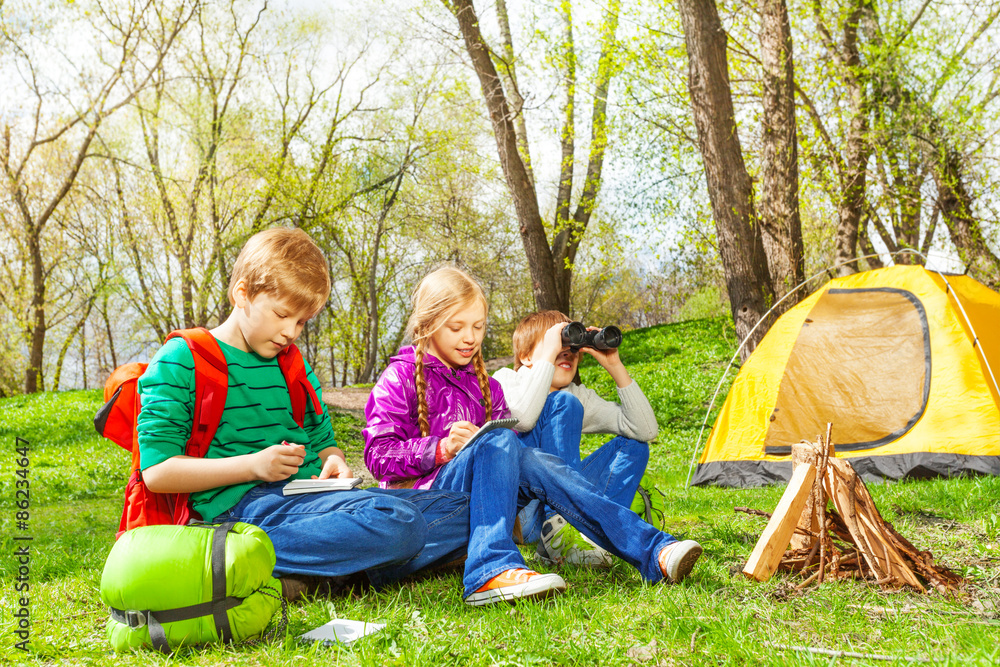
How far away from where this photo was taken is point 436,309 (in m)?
2.52

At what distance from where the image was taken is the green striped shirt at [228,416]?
1928mm

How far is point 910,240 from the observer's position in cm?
1128

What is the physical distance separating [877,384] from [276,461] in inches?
162

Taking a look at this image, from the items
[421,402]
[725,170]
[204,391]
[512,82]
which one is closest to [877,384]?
[725,170]

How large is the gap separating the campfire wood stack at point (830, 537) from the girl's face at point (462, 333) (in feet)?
3.64

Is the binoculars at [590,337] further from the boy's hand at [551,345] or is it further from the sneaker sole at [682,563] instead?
the sneaker sole at [682,563]

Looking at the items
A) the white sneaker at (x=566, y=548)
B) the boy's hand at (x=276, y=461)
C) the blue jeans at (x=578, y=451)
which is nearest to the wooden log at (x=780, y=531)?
the white sneaker at (x=566, y=548)

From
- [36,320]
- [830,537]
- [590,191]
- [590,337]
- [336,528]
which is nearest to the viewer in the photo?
[336,528]

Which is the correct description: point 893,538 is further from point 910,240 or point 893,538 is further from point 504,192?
point 504,192

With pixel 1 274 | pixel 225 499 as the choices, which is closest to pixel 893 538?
pixel 225 499

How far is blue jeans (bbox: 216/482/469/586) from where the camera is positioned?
2.00m

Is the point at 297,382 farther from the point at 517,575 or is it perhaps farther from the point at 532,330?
the point at 532,330

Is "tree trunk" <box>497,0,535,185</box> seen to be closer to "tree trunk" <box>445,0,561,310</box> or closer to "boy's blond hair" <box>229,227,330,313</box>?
"tree trunk" <box>445,0,561,310</box>

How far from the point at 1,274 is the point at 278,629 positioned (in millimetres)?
15623
